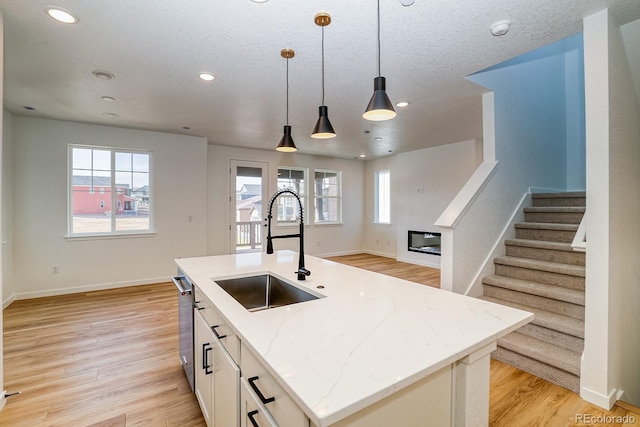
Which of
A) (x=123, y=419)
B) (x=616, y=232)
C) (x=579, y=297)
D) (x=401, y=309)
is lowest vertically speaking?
(x=123, y=419)

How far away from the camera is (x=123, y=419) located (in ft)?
6.14

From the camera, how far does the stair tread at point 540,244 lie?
280 centimetres

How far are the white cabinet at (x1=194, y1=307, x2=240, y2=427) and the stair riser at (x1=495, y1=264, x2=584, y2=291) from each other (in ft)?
9.49

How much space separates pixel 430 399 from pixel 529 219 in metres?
3.37

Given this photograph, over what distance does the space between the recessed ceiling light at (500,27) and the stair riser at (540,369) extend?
2428 mm

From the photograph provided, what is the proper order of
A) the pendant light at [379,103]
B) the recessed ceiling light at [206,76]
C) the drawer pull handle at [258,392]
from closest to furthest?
1. the drawer pull handle at [258,392]
2. the pendant light at [379,103]
3. the recessed ceiling light at [206,76]

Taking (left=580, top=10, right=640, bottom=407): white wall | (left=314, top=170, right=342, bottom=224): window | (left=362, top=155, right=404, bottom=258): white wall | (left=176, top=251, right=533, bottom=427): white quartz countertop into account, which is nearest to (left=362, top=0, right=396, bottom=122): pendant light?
(left=176, top=251, right=533, bottom=427): white quartz countertop

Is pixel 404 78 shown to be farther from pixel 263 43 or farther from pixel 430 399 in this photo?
pixel 430 399

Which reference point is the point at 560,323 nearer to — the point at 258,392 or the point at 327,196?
the point at 258,392

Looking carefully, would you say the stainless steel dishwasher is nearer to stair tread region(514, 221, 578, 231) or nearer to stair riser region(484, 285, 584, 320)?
stair riser region(484, 285, 584, 320)

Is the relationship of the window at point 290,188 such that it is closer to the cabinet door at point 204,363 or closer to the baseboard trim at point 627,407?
the cabinet door at point 204,363

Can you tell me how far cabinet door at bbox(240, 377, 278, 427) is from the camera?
944 millimetres

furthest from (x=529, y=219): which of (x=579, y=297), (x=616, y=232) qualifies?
(x=616, y=232)

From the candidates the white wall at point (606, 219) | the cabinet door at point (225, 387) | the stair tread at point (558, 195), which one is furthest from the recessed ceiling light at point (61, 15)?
the stair tread at point (558, 195)
